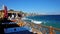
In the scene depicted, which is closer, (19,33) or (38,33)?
(19,33)

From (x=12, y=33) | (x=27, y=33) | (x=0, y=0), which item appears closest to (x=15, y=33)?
(x=12, y=33)

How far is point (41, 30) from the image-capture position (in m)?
5.70

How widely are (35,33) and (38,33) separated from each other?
5.3 inches

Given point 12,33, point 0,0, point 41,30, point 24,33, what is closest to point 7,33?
point 12,33

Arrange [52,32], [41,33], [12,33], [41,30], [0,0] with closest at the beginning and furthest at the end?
[52,32] < [12,33] < [41,33] < [41,30] < [0,0]

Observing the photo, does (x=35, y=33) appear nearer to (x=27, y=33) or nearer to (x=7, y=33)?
(x=27, y=33)

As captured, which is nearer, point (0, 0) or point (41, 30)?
point (41, 30)

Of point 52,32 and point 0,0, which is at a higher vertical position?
point 0,0

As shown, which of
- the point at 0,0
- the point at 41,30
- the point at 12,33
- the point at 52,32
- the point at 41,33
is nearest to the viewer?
the point at 52,32

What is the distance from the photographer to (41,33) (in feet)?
17.5

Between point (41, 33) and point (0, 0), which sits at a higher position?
point (0, 0)

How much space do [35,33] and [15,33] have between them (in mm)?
994

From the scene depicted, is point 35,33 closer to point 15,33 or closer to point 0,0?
point 15,33

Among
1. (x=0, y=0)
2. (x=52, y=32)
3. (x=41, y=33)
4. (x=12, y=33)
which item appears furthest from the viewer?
(x=0, y=0)
